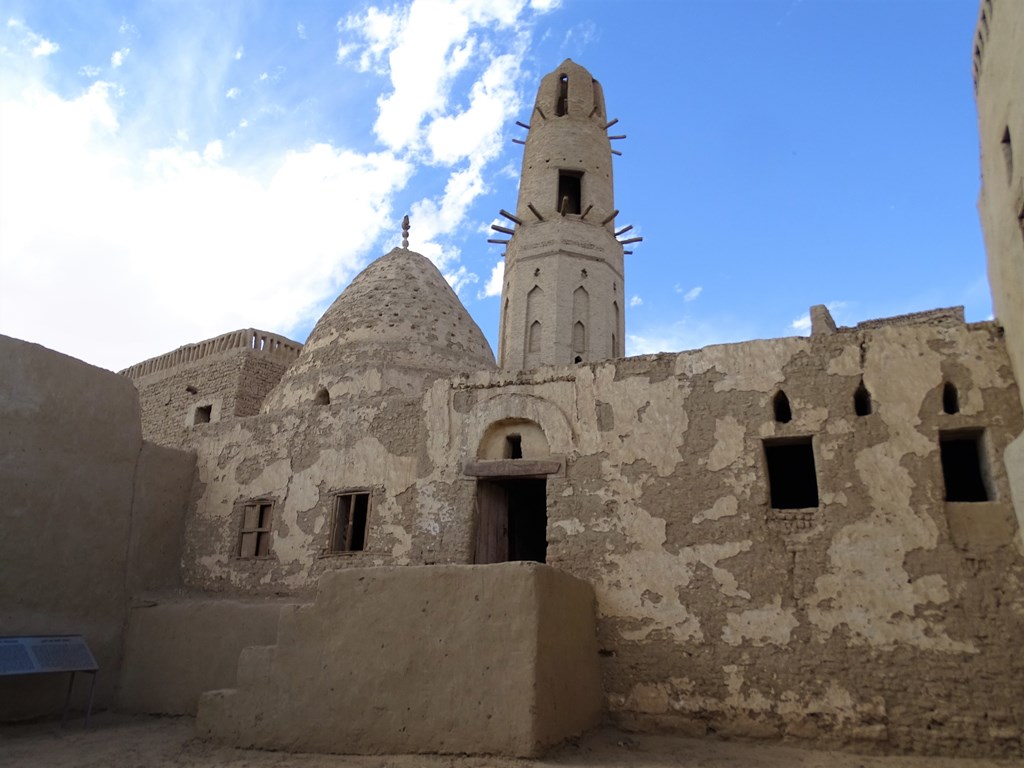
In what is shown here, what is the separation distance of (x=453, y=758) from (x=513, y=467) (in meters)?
3.52

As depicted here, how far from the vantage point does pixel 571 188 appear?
60.2ft

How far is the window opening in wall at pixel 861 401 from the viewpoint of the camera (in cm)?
794

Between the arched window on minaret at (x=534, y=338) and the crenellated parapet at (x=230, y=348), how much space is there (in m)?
4.74

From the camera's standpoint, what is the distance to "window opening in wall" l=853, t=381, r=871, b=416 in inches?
313

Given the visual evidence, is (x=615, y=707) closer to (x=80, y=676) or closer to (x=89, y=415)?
(x=80, y=676)

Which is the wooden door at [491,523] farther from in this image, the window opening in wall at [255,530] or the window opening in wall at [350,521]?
the window opening in wall at [255,530]

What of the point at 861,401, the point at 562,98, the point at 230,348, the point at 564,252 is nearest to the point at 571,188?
the point at 564,252

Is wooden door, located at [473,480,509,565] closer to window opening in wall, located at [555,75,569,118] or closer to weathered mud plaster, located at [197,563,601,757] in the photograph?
weathered mud plaster, located at [197,563,601,757]

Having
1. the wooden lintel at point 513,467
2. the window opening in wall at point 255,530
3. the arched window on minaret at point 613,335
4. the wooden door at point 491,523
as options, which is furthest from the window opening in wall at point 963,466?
the arched window on minaret at point 613,335

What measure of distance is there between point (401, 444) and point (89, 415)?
12.9ft

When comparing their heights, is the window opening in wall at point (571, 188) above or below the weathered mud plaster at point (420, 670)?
above

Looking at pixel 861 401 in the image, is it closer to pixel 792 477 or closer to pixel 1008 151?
pixel 792 477

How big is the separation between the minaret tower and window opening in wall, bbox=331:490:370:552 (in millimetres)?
6778

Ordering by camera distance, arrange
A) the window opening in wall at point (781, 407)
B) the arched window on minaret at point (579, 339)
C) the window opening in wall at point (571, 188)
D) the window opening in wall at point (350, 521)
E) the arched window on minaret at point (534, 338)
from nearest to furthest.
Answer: the window opening in wall at point (781, 407) < the window opening in wall at point (350, 521) < the arched window on minaret at point (579, 339) < the arched window on minaret at point (534, 338) < the window opening in wall at point (571, 188)
